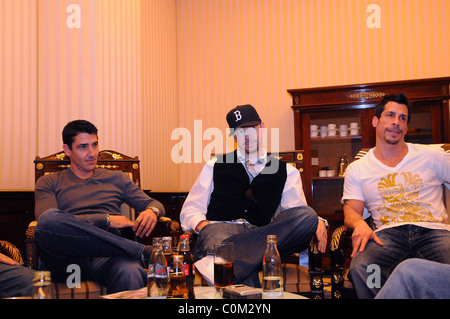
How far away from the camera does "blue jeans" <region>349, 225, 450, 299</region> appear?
196 centimetres

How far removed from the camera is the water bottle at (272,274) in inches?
59.7

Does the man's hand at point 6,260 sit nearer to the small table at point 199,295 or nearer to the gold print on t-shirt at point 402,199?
the small table at point 199,295

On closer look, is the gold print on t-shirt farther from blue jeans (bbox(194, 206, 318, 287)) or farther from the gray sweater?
the gray sweater

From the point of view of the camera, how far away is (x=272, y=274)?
1.65m

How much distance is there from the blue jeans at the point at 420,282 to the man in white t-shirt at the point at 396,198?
69 centimetres

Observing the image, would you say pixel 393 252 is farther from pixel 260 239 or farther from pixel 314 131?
pixel 314 131

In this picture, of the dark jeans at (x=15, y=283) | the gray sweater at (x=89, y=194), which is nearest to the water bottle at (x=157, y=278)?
the dark jeans at (x=15, y=283)

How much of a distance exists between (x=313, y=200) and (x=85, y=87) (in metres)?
2.50

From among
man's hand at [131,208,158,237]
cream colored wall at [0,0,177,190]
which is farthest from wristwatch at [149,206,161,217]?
Result: cream colored wall at [0,0,177,190]

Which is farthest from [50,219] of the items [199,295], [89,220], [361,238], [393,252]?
[393,252]

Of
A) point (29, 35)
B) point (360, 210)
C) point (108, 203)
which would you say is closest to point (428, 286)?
point (360, 210)

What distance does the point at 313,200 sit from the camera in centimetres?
449

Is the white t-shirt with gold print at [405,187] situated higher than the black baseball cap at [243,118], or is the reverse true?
the black baseball cap at [243,118]

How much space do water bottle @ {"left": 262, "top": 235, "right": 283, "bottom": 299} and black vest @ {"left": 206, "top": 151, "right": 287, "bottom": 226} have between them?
0.89 m
